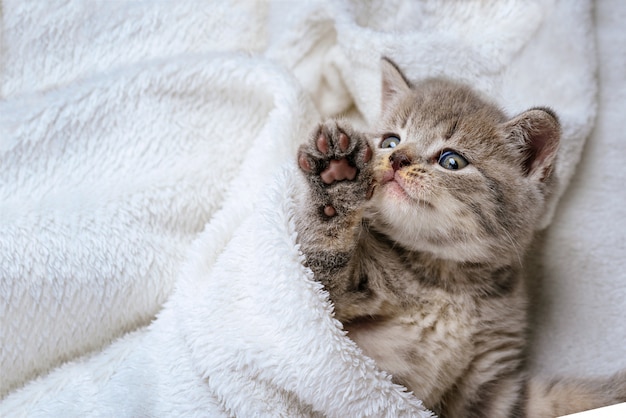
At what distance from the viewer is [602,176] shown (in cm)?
108

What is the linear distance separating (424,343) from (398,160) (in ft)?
0.92

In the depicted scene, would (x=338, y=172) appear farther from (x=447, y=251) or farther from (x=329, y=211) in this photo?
(x=447, y=251)

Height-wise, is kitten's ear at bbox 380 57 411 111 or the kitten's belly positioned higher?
kitten's ear at bbox 380 57 411 111

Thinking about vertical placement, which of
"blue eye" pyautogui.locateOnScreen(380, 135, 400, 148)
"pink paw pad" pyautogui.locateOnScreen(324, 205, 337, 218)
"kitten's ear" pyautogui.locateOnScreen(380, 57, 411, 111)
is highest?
"kitten's ear" pyautogui.locateOnScreen(380, 57, 411, 111)

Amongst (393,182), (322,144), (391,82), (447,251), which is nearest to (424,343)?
(447,251)

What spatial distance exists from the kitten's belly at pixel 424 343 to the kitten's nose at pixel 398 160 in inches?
8.5

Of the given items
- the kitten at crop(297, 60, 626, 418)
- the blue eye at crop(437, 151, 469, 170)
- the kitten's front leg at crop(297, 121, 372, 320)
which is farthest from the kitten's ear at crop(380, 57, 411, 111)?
the kitten's front leg at crop(297, 121, 372, 320)

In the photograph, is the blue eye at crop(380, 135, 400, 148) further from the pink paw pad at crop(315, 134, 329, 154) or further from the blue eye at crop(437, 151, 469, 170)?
the pink paw pad at crop(315, 134, 329, 154)

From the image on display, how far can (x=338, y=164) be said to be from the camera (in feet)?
2.33

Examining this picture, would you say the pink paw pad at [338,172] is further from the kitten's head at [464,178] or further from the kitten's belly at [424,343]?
the kitten's belly at [424,343]

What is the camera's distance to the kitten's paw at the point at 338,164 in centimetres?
71

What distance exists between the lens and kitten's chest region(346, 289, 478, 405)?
0.83 metres

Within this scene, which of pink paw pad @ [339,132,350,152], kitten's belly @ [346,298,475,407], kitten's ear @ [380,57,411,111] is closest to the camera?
pink paw pad @ [339,132,350,152]

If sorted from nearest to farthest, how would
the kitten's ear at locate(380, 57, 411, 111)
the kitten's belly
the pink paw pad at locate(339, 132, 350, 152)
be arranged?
the pink paw pad at locate(339, 132, 350, 152) < the kitten's belly < the kitten's ear at locate(380, 57, 411, 111)
